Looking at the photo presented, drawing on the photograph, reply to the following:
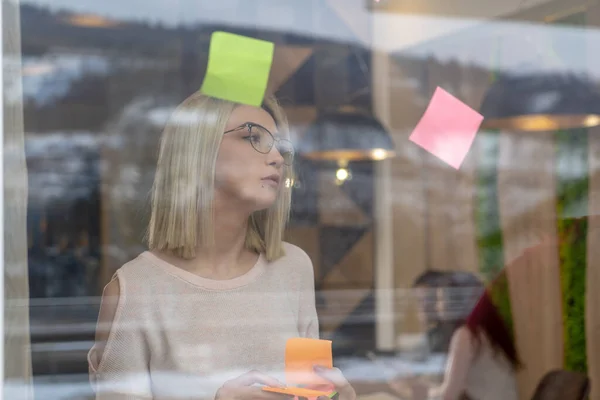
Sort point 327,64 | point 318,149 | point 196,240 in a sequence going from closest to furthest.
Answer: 1. point 196,240
2. point 318,149
3. point 327,64

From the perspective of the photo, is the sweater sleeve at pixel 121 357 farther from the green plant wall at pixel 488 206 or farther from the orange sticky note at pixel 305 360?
the green plant wall at pixel 488 206

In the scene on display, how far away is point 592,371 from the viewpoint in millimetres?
1719

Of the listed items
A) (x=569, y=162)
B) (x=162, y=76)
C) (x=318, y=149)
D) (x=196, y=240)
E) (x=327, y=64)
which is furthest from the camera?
(x=569, y=162)

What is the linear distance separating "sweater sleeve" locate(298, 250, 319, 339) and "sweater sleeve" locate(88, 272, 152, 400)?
0.27m

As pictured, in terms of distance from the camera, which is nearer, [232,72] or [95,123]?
[232,72]

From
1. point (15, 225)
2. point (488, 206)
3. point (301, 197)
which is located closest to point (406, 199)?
point (488, 206)

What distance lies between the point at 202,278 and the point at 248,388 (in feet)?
0.63

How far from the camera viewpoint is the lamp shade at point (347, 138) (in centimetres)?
155

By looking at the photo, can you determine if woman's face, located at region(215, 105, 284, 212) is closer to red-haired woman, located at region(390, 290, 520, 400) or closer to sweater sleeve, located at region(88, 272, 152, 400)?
sweater sleeve, located at region(88, 272, 152, 400)

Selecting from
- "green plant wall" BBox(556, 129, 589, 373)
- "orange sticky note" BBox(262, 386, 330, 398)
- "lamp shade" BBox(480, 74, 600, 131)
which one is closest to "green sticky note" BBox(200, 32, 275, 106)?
"orange sticky note" BBox(262, 386, 330, 398)

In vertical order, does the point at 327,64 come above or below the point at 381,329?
above

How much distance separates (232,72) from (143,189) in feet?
0.82

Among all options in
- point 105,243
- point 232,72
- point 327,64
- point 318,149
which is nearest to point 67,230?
point 105,243

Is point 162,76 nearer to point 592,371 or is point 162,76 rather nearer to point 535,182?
point 535,182
